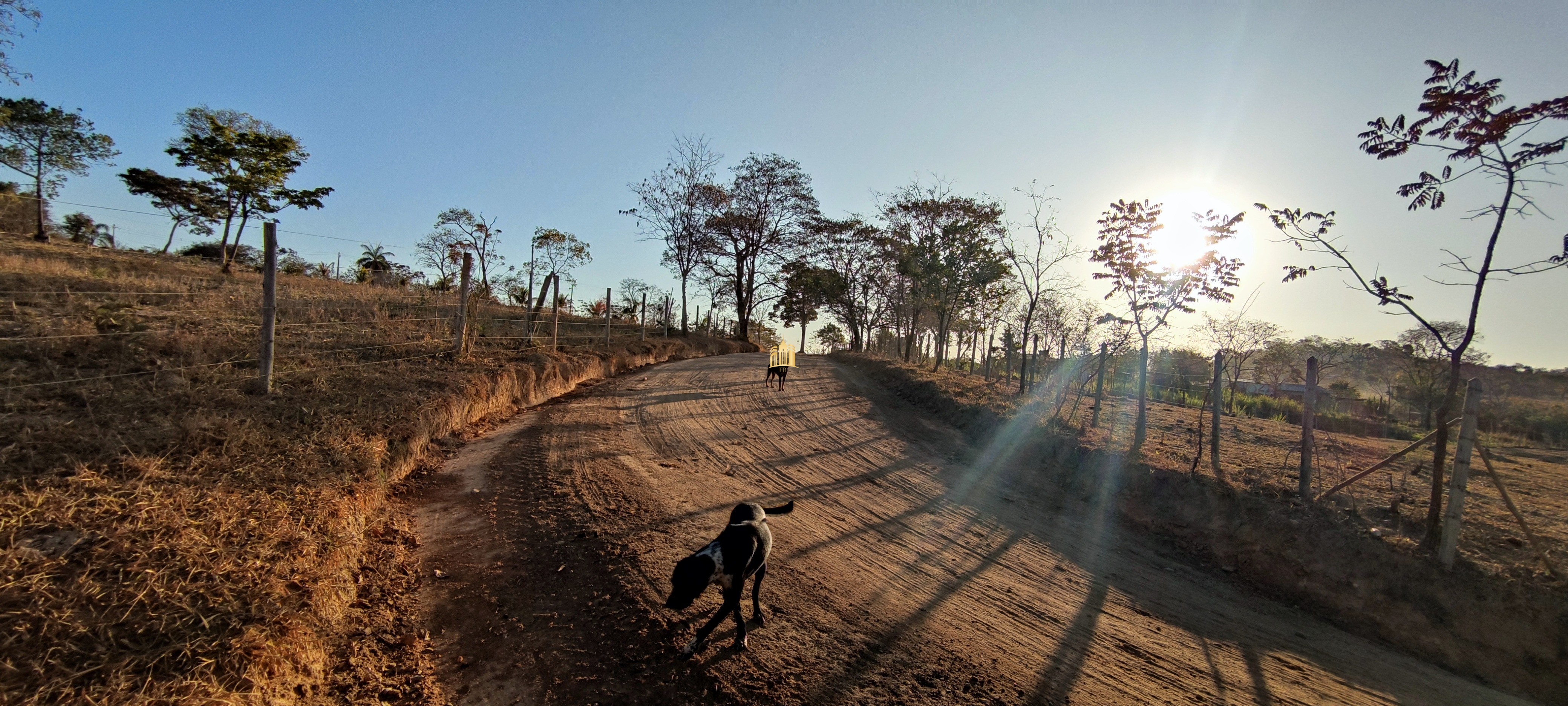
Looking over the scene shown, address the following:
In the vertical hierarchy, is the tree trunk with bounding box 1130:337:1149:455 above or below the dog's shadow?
above

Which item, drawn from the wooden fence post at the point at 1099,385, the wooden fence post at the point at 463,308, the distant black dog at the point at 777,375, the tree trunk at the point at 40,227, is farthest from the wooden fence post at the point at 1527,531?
the tree trunk at the point at 40,227

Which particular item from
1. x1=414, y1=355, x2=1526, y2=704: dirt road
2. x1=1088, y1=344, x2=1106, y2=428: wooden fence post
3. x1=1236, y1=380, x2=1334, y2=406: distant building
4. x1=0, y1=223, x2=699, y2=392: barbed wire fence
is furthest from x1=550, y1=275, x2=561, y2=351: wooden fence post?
x1=1236, y1=380, x2=1334, y2=406: distant building

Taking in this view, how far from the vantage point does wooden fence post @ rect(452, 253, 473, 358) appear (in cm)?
945

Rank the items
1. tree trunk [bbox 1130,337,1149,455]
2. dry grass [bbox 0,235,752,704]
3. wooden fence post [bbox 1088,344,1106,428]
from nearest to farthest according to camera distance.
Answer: dry grass [bbox 0,235,752,704] < tree trunk [bbox 1130,337,1149,455] < wooden fence post [bbox 1088,344,1106,428]

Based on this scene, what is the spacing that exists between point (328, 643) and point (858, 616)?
3.29 m

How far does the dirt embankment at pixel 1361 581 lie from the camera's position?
4766 millimetres

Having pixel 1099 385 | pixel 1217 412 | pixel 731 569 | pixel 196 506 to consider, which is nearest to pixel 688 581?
pixel 731 569

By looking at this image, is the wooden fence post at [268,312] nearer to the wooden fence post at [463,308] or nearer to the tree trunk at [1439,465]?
the wooden fence post at [463,308]

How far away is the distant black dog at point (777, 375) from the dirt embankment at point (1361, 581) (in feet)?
24.2

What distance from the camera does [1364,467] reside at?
884 cm

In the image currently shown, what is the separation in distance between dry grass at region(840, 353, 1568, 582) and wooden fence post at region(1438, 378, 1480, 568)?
21 centimetres

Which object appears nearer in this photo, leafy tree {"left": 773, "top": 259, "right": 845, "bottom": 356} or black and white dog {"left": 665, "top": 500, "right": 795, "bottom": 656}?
black and white dog {"left": 665, "top": 500, "right": 795, "bottom": 656}

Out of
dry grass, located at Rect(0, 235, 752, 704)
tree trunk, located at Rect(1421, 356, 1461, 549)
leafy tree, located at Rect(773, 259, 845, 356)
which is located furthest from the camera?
leafy tree, located at Rect(773, 259, 845, 356)

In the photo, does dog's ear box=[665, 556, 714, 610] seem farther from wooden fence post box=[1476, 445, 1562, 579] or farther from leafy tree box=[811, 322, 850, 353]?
leafy tree box=[811, 322, 850, 353]
